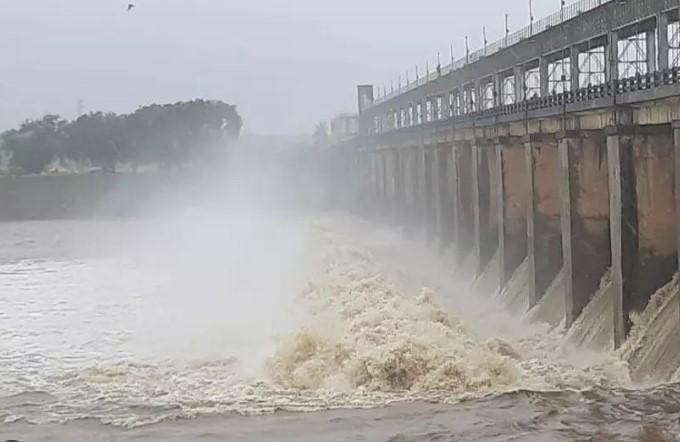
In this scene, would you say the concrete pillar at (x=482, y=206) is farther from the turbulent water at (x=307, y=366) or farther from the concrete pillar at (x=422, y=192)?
the concrete pillar at (x=422, y=192)

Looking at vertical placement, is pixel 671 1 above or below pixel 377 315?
above

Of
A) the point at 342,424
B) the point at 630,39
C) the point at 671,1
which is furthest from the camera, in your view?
the point at 630,39

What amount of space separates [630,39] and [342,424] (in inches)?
587

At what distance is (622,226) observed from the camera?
677 inches

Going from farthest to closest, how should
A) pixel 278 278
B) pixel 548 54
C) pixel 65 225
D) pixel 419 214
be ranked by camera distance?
pixel 65 225
pixel 419 214
pixel 278 278
pixel 548 54

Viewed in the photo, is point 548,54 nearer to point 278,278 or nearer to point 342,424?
point 278,278

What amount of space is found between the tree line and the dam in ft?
216

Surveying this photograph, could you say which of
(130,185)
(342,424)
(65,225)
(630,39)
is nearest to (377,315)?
(342,424)

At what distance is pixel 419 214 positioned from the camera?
141 ft

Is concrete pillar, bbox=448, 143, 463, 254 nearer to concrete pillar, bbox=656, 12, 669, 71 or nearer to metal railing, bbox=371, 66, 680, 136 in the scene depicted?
metal railing, bbox=371, 66, 680, 136

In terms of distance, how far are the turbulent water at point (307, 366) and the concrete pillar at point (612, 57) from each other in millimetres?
5696

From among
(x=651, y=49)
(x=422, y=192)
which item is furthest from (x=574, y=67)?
(x=422, y=192)

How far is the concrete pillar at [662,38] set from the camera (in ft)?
64.1

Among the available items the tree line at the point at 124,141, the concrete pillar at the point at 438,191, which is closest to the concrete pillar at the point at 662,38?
the concrete pillar at the point at 438,191
